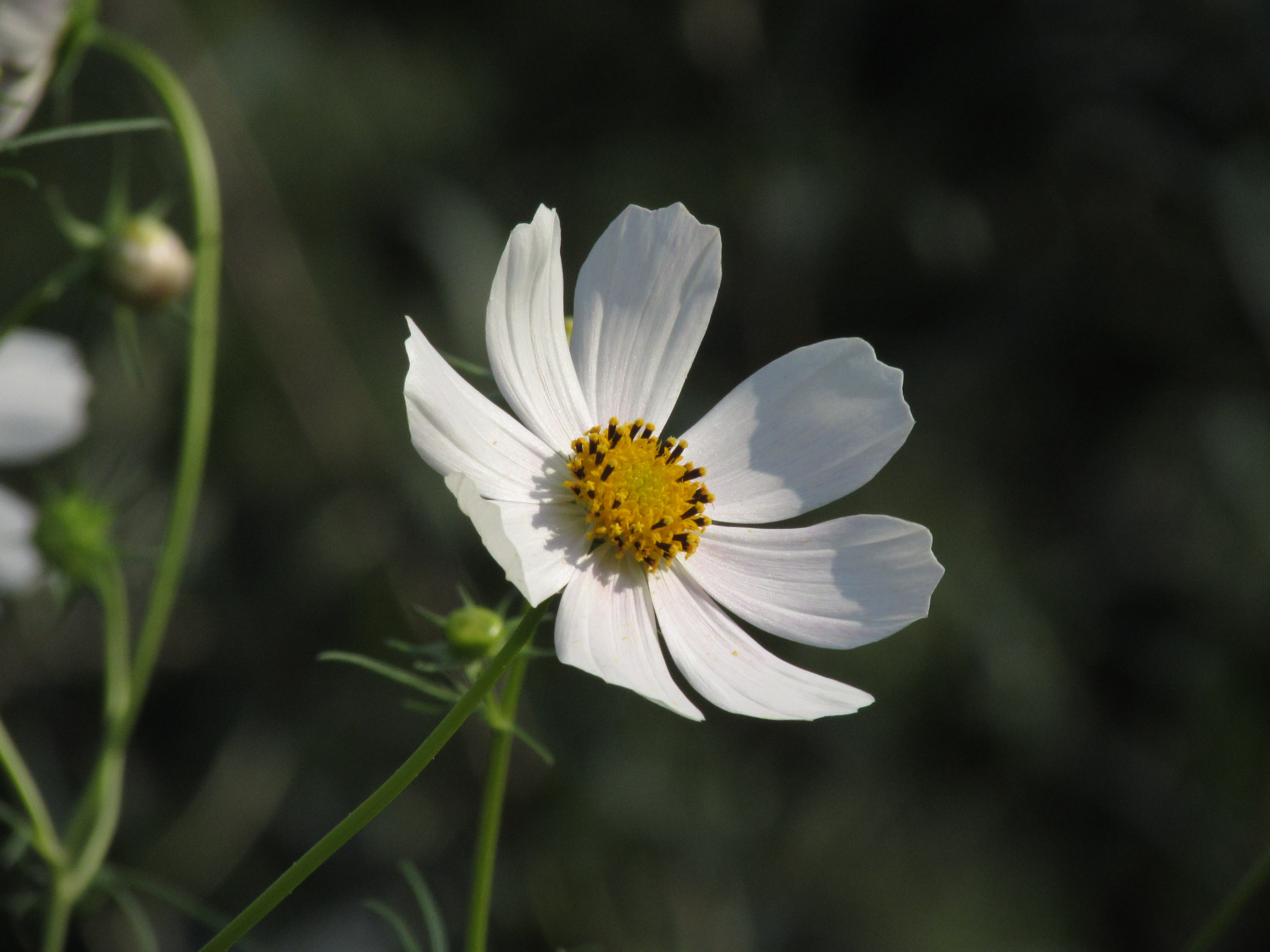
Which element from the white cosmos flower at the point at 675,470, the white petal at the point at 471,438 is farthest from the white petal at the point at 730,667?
the white petal at the point at 471,438

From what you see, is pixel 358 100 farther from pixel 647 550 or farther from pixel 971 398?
pixel 647 550

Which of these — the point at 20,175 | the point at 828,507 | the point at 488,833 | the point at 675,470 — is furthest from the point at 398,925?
the point at 828,507

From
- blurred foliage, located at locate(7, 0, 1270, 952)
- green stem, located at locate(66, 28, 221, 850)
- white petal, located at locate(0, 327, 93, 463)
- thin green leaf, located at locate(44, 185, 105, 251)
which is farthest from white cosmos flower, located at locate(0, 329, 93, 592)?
blurred foliage, located at locate(7, 0, 1270, 952)

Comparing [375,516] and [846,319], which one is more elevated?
[846,319]

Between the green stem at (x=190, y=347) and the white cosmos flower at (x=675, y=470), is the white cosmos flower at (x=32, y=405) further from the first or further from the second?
the white cosmos flower at (x=675, y=470)

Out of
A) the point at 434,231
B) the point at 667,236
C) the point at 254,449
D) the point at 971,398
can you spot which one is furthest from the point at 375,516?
the point at 667,236
